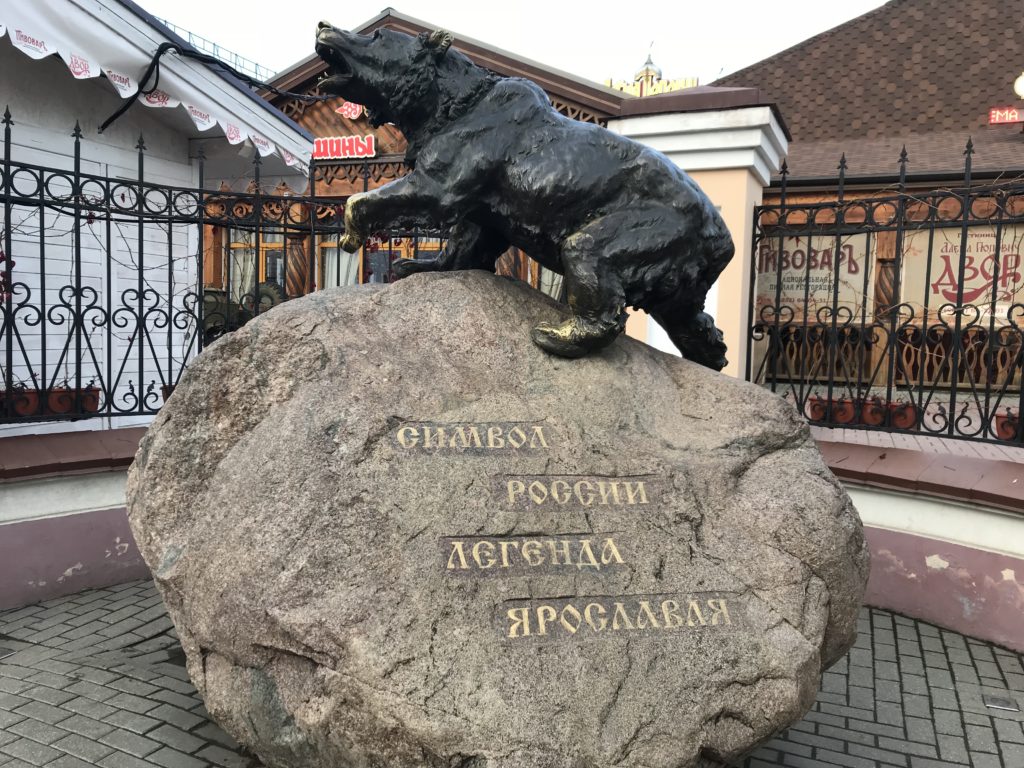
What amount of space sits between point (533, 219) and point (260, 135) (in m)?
5.09

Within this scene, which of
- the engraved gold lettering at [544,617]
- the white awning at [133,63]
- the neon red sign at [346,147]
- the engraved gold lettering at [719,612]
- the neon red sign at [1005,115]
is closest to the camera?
the engraved gold lettering at [544,617]

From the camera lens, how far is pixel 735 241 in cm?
593

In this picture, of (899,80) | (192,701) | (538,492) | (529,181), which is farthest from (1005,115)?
(192,701)

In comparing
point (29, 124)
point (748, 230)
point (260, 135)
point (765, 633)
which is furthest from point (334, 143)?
point (765, 633)

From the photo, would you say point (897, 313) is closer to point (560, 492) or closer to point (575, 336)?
point (575, 336)

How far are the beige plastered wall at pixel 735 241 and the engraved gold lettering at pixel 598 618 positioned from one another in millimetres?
3754

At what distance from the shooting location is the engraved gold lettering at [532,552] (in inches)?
98.1

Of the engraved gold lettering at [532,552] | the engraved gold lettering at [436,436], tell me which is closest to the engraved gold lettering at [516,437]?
the engraved gold lettering at [436,436]

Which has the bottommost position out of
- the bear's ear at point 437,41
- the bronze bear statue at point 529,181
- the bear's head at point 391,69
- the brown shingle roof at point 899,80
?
the bronze bear statue at point 529,181

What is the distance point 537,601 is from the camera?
239 cm

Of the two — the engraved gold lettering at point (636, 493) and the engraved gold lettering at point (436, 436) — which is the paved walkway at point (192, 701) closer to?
the engraved gold lettering at point (636, 493)

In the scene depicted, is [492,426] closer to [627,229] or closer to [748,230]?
[627,229]

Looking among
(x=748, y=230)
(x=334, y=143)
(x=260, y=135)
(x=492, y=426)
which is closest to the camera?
(x=492, y=426)

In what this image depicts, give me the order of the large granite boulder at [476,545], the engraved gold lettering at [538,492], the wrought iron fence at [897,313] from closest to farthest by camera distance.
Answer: the large granite boulder at [476,545] < the engraved gold lettering at [538,492] < the wrought iron fence at [897,313]
